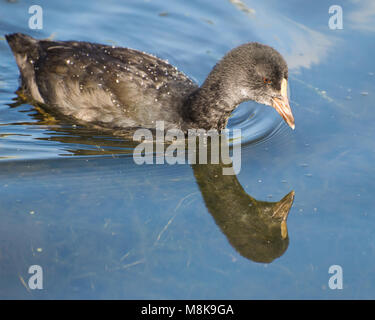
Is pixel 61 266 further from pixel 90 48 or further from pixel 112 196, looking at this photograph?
pixel 90 48

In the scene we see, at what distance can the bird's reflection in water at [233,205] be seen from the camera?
507 cm

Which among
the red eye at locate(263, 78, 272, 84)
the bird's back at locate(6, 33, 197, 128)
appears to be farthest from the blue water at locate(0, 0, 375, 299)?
the red eye at locate(263, 78, 272, 84)

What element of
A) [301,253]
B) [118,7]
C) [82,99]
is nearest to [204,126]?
[82,99]

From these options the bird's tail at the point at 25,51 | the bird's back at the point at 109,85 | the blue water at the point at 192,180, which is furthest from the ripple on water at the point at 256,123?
the bird's tail at the point at 25,51

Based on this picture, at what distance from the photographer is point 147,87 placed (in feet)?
21.2

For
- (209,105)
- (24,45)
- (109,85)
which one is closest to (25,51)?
(24,45)

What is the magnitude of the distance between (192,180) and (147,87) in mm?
1255

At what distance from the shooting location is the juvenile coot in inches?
243

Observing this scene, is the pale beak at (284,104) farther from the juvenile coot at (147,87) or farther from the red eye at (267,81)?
the red eye at (267,81)

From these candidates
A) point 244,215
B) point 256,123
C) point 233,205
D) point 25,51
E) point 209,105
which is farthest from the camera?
point 25,51

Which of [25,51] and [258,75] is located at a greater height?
[25,51]

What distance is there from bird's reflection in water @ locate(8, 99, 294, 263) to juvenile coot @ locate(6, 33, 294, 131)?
274 mm

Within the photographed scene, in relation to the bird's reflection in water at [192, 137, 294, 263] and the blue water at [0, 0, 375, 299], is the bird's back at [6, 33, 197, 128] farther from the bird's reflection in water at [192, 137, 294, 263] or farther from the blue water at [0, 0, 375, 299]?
the bird's reflection in water at [192, 137, 294, 263]

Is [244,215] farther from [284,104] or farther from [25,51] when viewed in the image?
[25,51]
